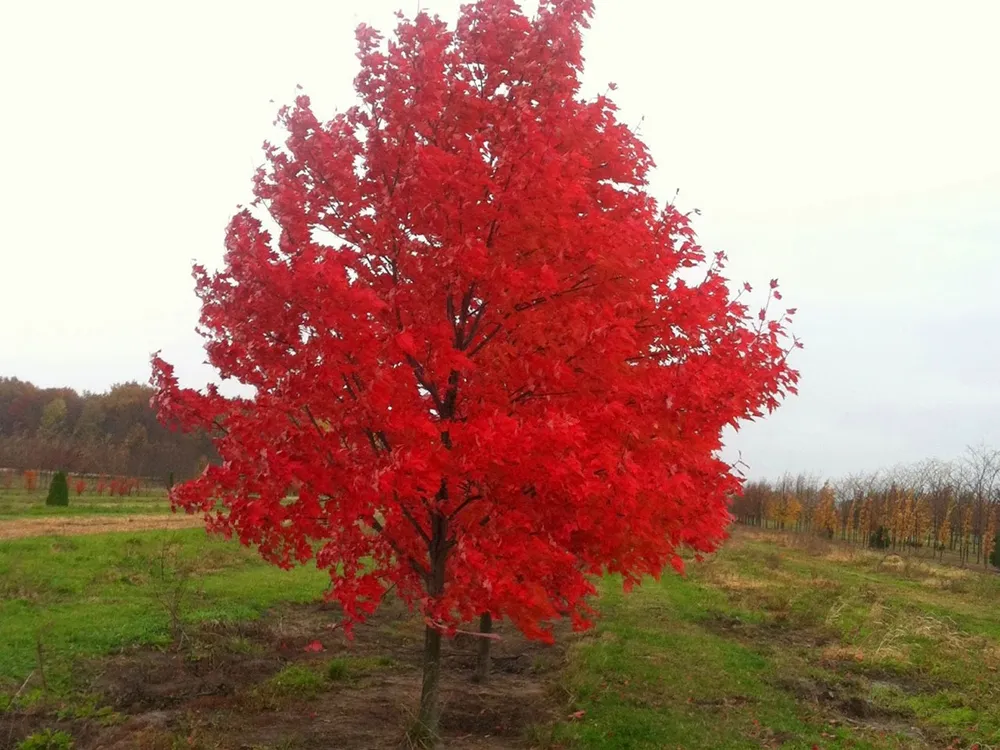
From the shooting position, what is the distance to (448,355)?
573cm

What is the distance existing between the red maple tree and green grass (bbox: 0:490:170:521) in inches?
1136

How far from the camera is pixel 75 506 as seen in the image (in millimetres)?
36625

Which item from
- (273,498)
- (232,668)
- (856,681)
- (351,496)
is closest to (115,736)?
(232,668)

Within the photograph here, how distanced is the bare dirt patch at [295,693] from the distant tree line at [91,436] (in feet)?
155

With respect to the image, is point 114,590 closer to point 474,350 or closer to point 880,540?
point 474,350

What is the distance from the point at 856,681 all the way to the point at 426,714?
7.20 metres

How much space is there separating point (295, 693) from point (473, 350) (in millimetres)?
5395

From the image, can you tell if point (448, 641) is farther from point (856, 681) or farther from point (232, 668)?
point (856, 681)

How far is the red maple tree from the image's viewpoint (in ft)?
18.1

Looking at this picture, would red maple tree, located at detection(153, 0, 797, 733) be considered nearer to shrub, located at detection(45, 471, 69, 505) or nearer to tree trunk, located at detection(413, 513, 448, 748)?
tree trunk, located at detection(413, 513, 448, 748)

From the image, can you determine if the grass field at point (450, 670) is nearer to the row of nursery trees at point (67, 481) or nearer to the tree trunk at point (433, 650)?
the tree trunk at point (433, 650)

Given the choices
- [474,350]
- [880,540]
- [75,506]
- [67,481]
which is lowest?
[75,506]

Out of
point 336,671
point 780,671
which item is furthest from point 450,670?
point 780,671

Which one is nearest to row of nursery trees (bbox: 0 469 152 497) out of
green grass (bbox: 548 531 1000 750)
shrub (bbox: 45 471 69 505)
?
shrub (bbox: 45 471 69 505)
